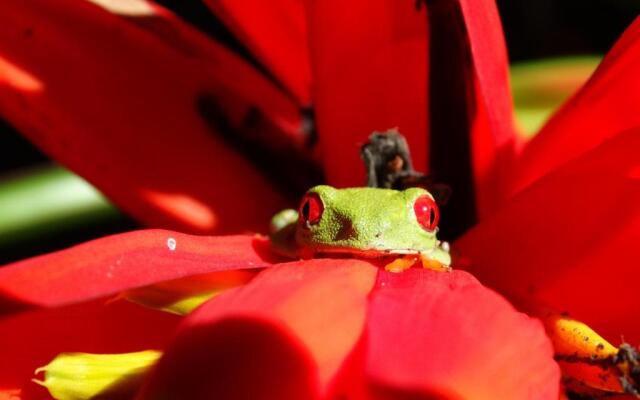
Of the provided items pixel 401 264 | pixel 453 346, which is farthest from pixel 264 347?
pixel 401 264

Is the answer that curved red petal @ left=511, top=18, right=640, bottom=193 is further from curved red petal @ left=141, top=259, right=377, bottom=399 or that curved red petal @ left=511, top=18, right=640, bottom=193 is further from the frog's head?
curved red petal @ left=141, top=259, right=377, bottom=399

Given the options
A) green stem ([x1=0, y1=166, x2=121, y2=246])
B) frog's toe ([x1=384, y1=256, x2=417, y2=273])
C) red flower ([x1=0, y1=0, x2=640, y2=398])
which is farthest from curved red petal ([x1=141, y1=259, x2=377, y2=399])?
green stem ([x1=0, y1=166, x2=121, y2=246])

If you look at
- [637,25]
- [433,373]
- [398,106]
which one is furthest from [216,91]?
[433,373]

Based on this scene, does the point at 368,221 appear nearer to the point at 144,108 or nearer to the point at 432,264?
the point at 432,264

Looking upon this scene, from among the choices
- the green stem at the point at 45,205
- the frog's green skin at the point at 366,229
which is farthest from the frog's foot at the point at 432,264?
the green stem at the point at 45,205

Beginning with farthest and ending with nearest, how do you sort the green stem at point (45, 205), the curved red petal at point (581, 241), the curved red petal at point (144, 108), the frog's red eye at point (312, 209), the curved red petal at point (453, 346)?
the green stem at point (45, 205) → the curved red petal at point (144, 108) → the frog's red eye at point (312, 209) → the curved red petal at point (581, 241) → the curved red petal at point (453, 346)

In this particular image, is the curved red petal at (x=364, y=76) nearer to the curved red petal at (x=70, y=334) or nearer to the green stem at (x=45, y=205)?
the curved red petal at (x=70, y=334)

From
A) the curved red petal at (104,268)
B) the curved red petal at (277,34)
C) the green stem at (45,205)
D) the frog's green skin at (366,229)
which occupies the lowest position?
the green stem at (45,205)
